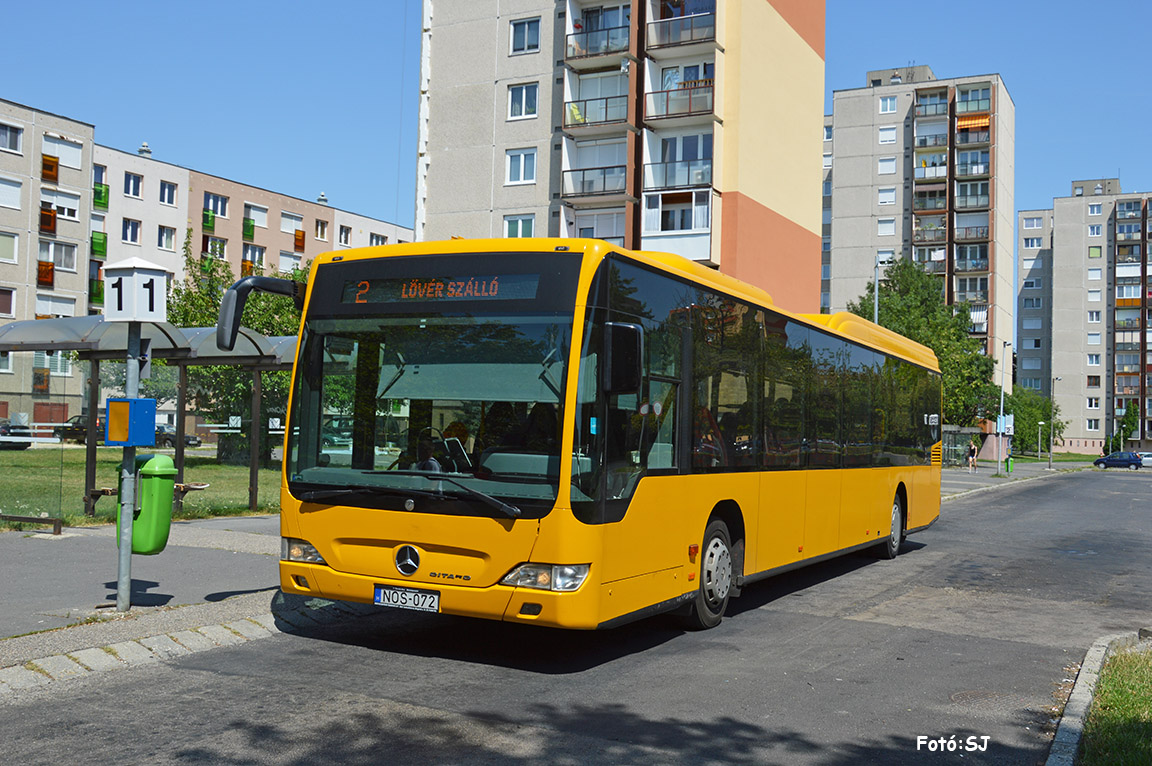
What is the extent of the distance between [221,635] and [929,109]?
3715 inches

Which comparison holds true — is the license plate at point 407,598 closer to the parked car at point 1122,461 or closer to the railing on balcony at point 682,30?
the railing on balcony at point 682,30

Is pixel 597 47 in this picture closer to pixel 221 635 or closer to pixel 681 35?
pixel 681 35

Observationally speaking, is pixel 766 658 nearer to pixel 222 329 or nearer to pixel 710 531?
pixel 710 531

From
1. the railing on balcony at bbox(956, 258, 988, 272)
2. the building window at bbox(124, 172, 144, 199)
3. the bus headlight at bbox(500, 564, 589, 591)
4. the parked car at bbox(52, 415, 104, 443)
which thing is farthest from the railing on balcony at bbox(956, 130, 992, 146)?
the bus headlight at bbox(500, 564, 589, 591)

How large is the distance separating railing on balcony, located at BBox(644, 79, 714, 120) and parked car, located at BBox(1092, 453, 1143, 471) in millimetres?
59063

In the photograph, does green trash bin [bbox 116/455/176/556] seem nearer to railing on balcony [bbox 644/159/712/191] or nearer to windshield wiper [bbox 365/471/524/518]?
windshield wiper [bbox 365/471/524/518]

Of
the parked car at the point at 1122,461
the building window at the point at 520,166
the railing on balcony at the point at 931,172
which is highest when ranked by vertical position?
the railing on balcony at the point at 931,172

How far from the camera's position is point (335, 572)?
7.66 m

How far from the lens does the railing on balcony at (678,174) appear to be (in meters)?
41.4

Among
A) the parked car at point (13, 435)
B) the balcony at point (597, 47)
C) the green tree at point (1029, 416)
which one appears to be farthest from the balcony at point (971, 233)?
the parked car at point (13, 435)

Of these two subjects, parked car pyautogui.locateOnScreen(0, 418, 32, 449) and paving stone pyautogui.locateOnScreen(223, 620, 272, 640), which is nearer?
paving stone pyautogui.locateOnScreen(223, 620, 272, 640)

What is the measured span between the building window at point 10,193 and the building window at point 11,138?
66.0 inches

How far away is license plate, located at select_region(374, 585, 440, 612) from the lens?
7305mm

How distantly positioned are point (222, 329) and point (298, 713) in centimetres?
281
